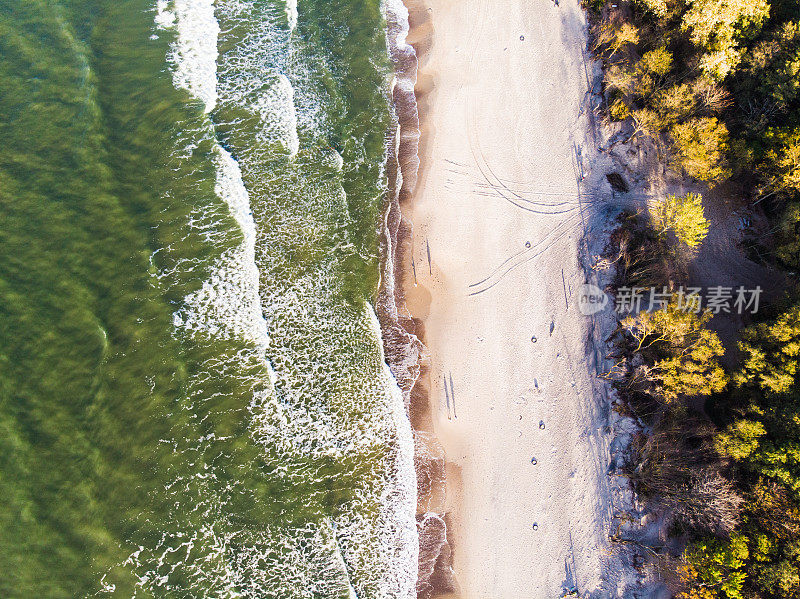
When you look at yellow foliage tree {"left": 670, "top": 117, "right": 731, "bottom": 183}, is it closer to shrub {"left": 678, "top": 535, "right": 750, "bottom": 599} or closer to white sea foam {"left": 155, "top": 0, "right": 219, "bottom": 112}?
shrub {"left": 678, "top": 535, "right": 750, "bottom": 599}

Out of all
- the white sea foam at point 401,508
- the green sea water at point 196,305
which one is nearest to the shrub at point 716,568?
the white sea foam at point 401,508

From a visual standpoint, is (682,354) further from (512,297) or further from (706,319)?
(512,297)

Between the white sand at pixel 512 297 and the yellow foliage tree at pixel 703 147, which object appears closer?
the white sand at pixel 512 297

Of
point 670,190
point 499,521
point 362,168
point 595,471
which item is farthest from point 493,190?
point 499,521

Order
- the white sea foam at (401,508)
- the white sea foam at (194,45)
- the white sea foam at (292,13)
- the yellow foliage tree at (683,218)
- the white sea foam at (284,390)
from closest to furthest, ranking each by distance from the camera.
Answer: the white sea foam at (284,390)
the white sea foam at (401,508)
the yellow foliage tree at (683,218)
the white sea foam at (194,45)
the white sea foam at (292,13)

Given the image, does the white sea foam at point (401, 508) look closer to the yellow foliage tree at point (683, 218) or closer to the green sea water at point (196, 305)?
the green sea water at point (196, 305)

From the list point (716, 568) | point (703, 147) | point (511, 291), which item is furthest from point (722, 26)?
point (716, 568)
